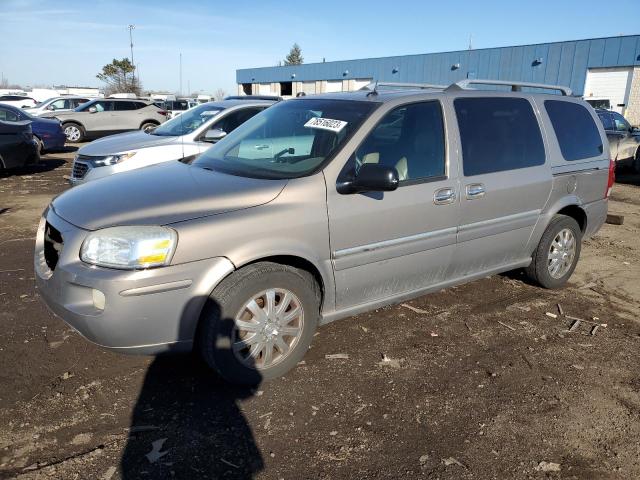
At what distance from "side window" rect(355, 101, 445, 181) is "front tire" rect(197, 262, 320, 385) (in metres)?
0.99

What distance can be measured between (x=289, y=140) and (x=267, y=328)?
1.49 m

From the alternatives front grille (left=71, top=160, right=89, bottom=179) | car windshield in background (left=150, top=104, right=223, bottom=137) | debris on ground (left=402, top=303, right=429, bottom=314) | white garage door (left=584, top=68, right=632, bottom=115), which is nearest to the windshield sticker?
debris on ground (left=402, top=303, right=429, bottom=314)

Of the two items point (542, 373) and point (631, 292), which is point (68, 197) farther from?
point (631, 292)

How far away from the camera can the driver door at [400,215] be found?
3.47 meters

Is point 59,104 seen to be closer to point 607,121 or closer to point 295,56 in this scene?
point 607,121

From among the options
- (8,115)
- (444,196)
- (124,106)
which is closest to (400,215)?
(444,196)

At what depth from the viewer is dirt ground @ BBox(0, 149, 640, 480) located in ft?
8.63

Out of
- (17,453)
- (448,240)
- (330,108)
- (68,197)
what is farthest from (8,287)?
(448,240)

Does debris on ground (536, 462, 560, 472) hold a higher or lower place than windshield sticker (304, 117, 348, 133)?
lower

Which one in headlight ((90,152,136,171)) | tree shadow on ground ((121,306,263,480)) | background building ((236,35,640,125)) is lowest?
tree shadow on ground ((121,306,263,480))

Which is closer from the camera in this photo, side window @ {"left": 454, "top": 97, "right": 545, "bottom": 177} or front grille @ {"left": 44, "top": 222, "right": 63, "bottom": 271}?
front grille @ {"left": 44, "top": 222, "right": 63, "bottom": 271}

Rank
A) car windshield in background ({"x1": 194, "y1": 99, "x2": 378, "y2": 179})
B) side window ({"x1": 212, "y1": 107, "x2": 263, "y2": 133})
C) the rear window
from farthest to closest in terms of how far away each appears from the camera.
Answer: side window ({"x1": 212, "y1": 107, "x2": 263, "y2": 133}) < the rear window < car windshield in background ({"x1": 194, "y1": 99, "x2": 378, "y2": 179})

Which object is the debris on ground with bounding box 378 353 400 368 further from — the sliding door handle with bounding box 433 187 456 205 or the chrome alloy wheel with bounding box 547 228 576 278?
the chrome alloy wheel with bounding box 547 228 576 278

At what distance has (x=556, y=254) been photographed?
198 inches
